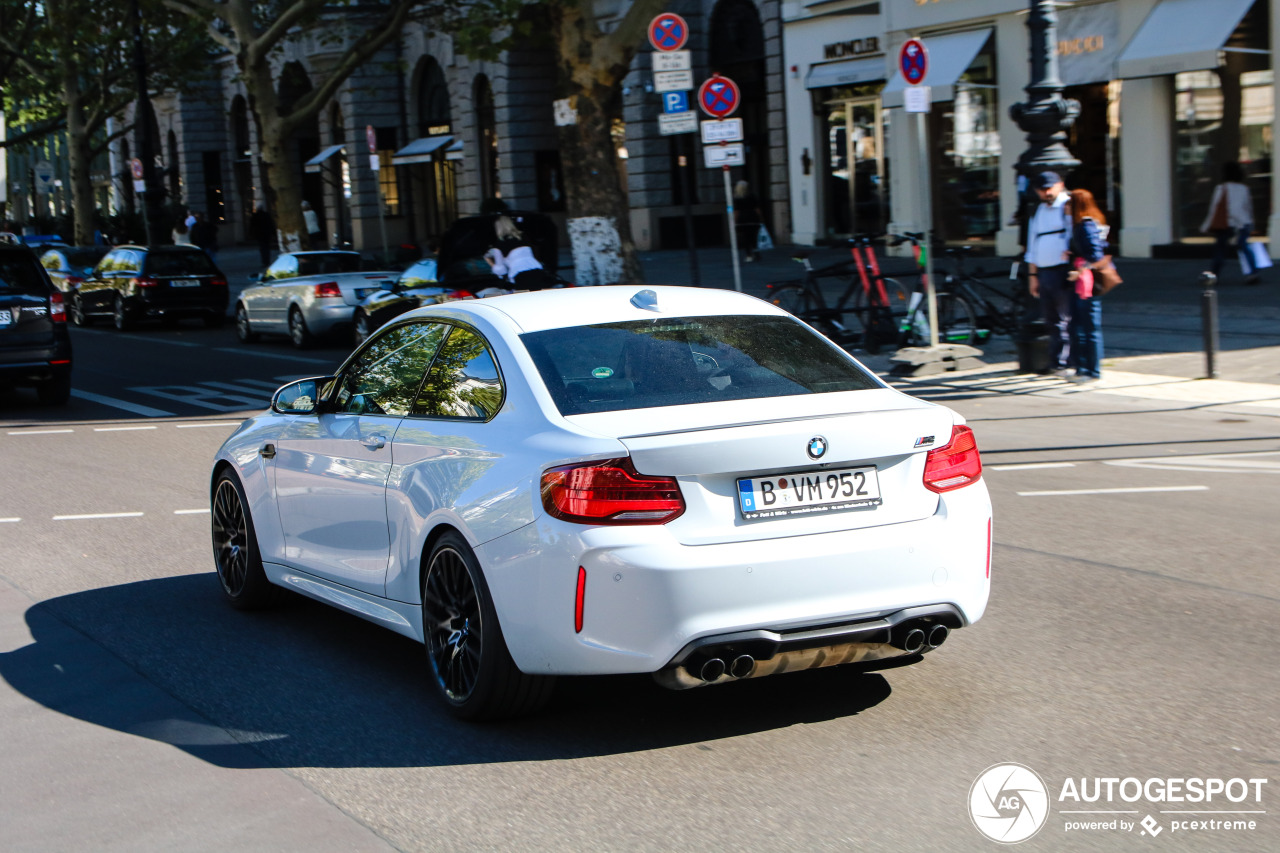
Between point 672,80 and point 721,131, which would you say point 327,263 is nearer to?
point 672,80

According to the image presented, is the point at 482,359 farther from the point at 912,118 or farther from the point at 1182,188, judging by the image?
the point at 912,118

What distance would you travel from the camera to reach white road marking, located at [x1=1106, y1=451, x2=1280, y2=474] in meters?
9.61

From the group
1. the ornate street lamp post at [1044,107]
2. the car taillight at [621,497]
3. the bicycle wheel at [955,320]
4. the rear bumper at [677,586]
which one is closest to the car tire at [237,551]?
the rear bumper at [677,586]

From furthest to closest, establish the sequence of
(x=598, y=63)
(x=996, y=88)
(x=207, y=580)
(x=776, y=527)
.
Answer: (x=996, y=88) → (x=598, y=63) → (x=207, y=580) → (x=776, y=527)

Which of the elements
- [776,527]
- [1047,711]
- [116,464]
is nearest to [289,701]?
[776,527]

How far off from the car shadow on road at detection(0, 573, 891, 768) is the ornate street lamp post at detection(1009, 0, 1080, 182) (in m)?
9.93

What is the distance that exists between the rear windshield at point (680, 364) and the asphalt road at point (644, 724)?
1088 millimetres

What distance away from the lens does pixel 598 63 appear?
68.4ft

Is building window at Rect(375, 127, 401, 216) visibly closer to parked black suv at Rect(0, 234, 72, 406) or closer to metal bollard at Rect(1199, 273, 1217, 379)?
parked black suv at Rect(0, 234, 72, 406)

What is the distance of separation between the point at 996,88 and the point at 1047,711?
24025 millimetres

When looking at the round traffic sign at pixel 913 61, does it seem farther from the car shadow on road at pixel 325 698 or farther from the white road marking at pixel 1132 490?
the car shadow on road at pixel 325 698

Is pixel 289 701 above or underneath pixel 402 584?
underneath

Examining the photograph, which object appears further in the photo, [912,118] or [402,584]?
[912,118]

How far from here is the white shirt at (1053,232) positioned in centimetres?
1385
